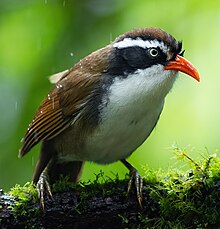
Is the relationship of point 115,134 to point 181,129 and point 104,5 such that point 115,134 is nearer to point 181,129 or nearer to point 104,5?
point 181,129

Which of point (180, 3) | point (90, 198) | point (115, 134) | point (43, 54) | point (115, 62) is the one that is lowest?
point (90, 198)

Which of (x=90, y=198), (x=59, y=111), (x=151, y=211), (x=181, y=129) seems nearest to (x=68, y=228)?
(x=90, y=198)

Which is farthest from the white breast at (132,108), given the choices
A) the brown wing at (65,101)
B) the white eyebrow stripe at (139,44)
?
the brown wing at (65,101)

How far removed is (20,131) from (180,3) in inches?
73.0

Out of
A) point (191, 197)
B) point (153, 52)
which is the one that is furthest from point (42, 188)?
point (153, 52)

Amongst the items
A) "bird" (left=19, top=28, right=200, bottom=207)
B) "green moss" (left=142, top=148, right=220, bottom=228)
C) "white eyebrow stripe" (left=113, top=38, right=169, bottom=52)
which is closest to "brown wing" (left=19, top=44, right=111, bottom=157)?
"bird" (left=19, top=28, right=200, bottom=207)

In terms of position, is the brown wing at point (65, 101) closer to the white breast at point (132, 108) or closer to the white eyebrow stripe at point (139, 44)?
the white eyebrow stripe at point (139, 44)

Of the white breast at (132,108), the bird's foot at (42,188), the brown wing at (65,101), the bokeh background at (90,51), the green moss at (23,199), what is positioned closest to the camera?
the green moss at (23,199)

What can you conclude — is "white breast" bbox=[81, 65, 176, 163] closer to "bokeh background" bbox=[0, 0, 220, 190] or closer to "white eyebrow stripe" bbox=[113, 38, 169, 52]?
"white eyebrow stripe" bbox=[113, 38, 169, 52]

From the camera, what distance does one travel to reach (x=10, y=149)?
6.44 metres

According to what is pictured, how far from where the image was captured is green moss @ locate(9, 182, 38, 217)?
187 inches

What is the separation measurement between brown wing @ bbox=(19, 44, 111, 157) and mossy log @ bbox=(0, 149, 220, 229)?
2.41 ft

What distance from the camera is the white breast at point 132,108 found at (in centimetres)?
513

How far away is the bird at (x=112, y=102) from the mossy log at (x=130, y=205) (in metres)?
0.10
